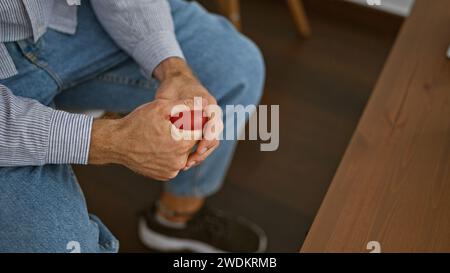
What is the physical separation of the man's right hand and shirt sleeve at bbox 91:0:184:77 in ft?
0.60

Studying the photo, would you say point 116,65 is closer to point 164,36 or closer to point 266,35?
point 164,36

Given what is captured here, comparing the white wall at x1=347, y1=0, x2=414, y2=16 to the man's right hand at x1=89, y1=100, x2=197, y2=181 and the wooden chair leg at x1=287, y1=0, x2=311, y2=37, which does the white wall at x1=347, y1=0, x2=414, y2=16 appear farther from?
the man's right hand at x1=89, y1=100, x2=197, y2=181

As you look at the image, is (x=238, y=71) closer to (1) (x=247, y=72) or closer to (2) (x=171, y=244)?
(1) (x=247, y=72)

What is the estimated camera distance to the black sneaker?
1303 mm

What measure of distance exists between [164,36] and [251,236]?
0.66m

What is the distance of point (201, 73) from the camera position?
1010 mm

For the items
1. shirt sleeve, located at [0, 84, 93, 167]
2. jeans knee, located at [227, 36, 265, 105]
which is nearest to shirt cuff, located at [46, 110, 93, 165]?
shirt sleeve, located at [0, 84, 93, 167]

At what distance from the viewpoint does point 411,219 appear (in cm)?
70

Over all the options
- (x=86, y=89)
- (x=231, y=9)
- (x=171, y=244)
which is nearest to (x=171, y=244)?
(x=171, y=244)

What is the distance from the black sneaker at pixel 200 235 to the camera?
1.30 metres

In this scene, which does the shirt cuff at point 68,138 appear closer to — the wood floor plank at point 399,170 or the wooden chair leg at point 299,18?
the wood floor plank at point 399,170

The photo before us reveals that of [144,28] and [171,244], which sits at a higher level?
[144,28]

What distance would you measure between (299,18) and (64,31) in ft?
3.68
